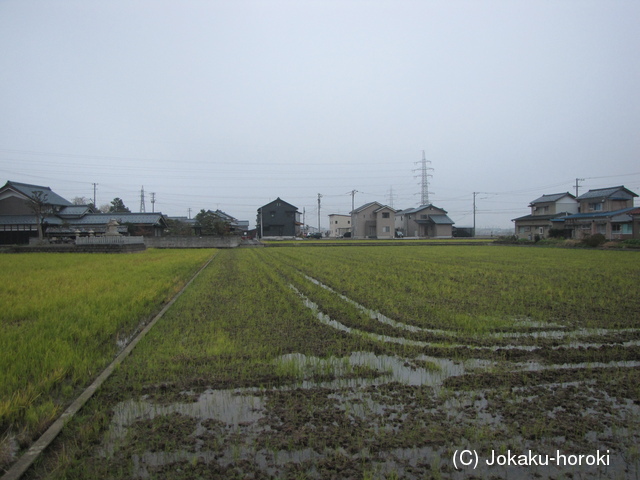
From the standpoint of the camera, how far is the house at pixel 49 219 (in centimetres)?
3422

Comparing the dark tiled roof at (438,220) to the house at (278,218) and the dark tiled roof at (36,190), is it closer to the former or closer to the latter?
the house at (278,218)

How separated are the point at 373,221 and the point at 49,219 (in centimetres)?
4184

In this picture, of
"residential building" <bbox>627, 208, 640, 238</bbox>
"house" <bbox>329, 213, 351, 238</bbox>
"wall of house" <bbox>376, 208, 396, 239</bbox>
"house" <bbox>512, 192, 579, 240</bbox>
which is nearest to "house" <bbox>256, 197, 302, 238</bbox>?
"wall of house" <bbox>376, 208, 396, 239</bbox>

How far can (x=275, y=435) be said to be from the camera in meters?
3.04

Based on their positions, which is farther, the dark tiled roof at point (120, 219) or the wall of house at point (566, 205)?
the wall of house at point (566, 205)

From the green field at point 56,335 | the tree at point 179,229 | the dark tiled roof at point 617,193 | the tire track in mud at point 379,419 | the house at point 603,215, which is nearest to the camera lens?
the tire track in mud at point 379,419

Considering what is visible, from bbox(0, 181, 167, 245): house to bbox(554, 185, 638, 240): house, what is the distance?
141ft

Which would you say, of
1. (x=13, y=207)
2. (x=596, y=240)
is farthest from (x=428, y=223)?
(x=13, y=207)

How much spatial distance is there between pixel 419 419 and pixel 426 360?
5.40 feet

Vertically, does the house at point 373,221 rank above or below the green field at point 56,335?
above

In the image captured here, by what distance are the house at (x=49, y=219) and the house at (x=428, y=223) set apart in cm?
3865

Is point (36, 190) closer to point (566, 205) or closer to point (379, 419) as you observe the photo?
point (379, 419)

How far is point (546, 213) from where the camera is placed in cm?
4691

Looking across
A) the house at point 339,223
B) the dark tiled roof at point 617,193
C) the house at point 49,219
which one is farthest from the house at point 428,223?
the house at point 49,219
